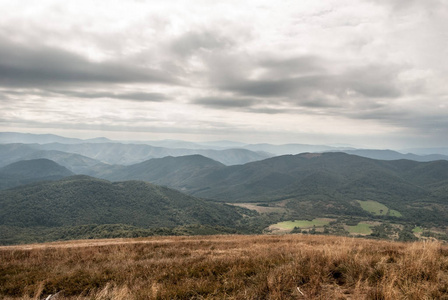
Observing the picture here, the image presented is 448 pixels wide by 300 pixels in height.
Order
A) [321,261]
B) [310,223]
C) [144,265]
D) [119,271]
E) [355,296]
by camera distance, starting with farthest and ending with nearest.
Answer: [310,223] → [144,265] → [119,271] → [321,261] → [355,296]

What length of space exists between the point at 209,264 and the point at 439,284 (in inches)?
300

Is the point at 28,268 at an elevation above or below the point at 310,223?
above

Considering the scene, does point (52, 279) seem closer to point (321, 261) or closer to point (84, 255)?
point (84, 255)

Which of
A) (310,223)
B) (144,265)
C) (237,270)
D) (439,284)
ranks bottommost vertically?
(310,223)

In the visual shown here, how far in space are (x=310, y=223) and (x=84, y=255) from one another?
19786 cm

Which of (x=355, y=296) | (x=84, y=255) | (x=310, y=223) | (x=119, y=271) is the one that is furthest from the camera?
(x=310, y=223)

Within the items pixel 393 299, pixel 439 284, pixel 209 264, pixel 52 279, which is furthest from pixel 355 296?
pixel 52 279

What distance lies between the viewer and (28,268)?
10.4 metres

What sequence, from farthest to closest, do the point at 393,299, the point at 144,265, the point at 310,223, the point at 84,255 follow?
the point at 310,223, the point at 84,255, the point at 144,265, the point at 393,299

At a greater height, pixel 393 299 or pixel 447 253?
pixel 393 299

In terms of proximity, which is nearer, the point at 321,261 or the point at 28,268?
the point at 321,261

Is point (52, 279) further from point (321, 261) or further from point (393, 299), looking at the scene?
point (393, 299)

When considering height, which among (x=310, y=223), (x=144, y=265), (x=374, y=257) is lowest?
(x=310, y=223)

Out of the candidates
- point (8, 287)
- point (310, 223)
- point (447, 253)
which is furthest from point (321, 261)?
point (310, 223)
